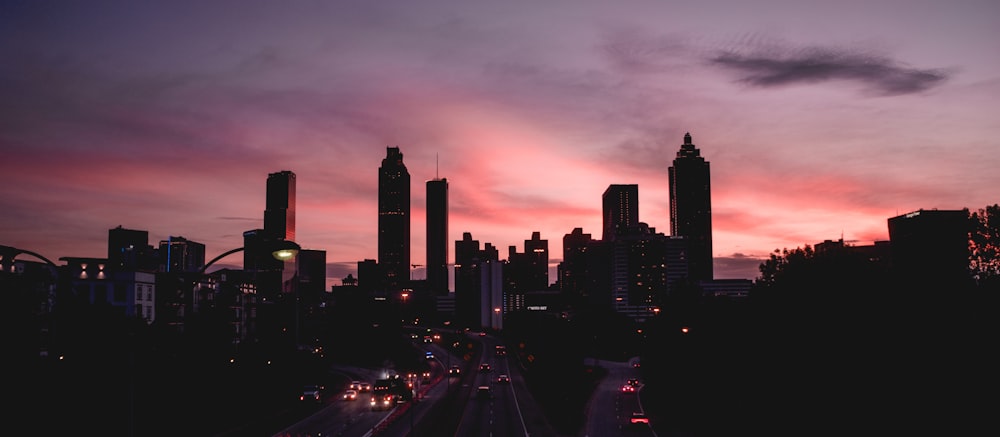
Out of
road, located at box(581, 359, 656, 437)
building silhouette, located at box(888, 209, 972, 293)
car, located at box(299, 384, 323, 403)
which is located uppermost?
building silhouette, located at box(888, 209, 972, 293)

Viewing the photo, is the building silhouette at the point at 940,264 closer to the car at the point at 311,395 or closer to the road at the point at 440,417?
the road at the point at 440,417

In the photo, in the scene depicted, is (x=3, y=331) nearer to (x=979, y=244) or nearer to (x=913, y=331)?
(x=913, y=331)

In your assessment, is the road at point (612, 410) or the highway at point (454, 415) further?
the road at point (612, 410)

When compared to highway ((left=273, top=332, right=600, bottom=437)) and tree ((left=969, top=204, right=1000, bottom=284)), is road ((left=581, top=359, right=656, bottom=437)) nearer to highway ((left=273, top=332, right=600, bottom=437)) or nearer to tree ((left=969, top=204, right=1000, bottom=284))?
highway ((left=273, top=332, right=600, bottom=437))

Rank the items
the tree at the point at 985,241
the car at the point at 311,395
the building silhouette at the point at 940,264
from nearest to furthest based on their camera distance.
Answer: the building silhouette at the point at 940,264, the tree at the point at 985,241, the car at the point at 311,395

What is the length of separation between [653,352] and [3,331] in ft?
270

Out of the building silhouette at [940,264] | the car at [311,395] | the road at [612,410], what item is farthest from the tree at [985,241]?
the car at [311,395]

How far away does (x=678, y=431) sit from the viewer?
227ft

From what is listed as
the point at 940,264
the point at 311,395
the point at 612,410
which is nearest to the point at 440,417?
the point at 311,395

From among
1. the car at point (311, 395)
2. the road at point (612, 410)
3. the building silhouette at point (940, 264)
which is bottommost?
the road at point (612, 410)

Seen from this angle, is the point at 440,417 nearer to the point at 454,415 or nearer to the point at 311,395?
the point at 454,415

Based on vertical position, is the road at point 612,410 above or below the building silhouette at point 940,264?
below

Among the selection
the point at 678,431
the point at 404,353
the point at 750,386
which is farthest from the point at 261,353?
the point at 404,353

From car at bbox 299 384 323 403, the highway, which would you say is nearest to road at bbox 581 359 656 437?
the highway
